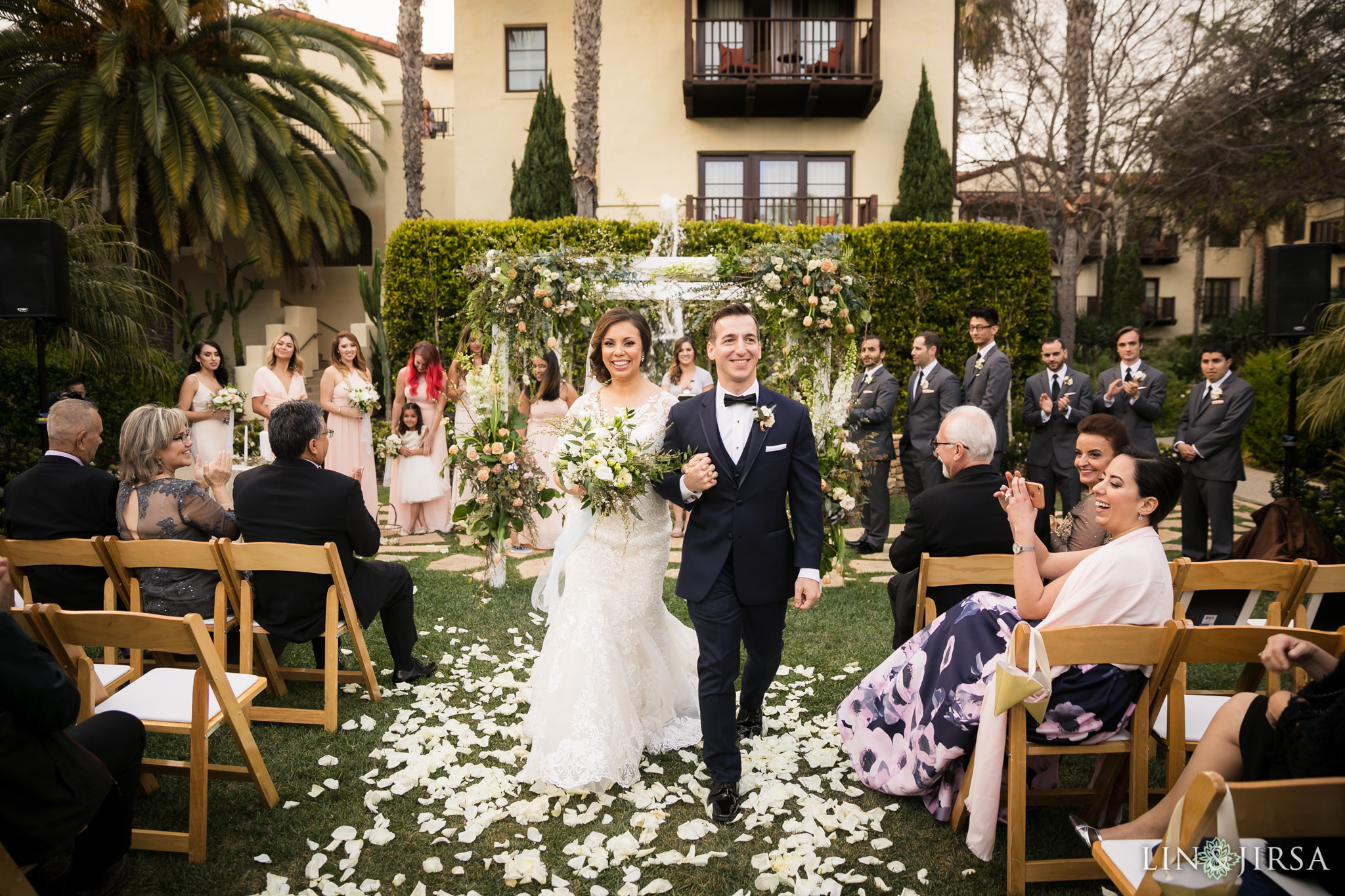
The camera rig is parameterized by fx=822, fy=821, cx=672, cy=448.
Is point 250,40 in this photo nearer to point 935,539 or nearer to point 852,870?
point 935,539

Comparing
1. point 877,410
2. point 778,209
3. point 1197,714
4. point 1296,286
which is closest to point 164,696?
point 1197,714

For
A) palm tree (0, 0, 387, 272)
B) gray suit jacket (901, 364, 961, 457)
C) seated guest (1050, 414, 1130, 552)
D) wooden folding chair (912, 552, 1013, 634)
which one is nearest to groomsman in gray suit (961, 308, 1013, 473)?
gray suit jacket (901, 364, 961, 457)

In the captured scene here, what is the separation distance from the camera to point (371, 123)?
18562mm

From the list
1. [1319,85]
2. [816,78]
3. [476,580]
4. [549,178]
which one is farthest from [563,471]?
[1319,85]

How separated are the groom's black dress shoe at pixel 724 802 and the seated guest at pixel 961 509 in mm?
1363

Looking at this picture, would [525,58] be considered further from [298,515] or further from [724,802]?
[724,802]

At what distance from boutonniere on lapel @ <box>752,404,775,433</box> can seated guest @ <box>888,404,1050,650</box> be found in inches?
35.9

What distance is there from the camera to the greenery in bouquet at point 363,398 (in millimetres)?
8812

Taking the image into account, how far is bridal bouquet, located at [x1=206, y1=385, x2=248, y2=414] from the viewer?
776cm

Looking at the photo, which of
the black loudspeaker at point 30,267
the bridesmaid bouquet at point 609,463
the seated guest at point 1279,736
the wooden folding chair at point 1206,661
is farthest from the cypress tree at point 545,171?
the seated guest at point 1279,736

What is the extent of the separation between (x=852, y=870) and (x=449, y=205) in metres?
18.0

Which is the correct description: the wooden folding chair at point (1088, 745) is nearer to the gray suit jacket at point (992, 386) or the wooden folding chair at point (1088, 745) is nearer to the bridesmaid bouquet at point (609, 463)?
the bridesmaid bouquet at point (609, 463)

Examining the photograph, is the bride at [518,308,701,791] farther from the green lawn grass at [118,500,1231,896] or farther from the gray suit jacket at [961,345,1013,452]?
the gray suit jacket at [961,345,1013,452]

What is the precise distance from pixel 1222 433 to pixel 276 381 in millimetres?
9021
